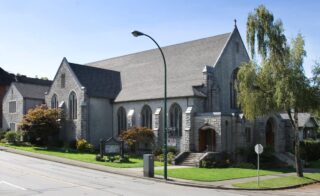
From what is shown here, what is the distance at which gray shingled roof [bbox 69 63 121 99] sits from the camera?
155 feet

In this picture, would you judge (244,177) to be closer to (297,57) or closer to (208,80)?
(297,57)

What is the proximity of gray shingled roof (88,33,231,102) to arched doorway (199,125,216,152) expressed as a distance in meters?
3.68

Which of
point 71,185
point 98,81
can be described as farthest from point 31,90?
point 71,185

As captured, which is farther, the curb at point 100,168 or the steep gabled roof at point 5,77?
the steep gabled roof at point 5,77

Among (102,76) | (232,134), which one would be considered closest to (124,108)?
(102,76)

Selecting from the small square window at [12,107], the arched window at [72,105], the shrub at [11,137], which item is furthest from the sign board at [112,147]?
the small square window at [12,107]

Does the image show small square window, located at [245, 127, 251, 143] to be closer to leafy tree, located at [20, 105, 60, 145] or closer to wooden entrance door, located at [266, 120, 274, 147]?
wooden entrance door, located at [266, 120, 274, 147]

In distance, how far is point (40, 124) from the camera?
4597 cm

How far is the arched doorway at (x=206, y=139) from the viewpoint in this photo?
39.2 meters

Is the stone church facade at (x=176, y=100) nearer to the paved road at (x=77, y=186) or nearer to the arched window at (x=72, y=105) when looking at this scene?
the arched window at (x=72, y=105)

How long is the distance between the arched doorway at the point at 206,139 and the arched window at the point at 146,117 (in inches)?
266

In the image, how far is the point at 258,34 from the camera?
2848 centimetres

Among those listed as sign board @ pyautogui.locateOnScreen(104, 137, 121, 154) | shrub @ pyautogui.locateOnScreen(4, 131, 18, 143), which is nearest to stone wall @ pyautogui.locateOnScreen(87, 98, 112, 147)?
shrub @ pyautogui.locateOnScreen(4, 131, 18, 143)

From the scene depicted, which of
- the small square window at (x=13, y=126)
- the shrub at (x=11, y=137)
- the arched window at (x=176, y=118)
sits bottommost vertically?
the shrub at (x=11, y=137)
